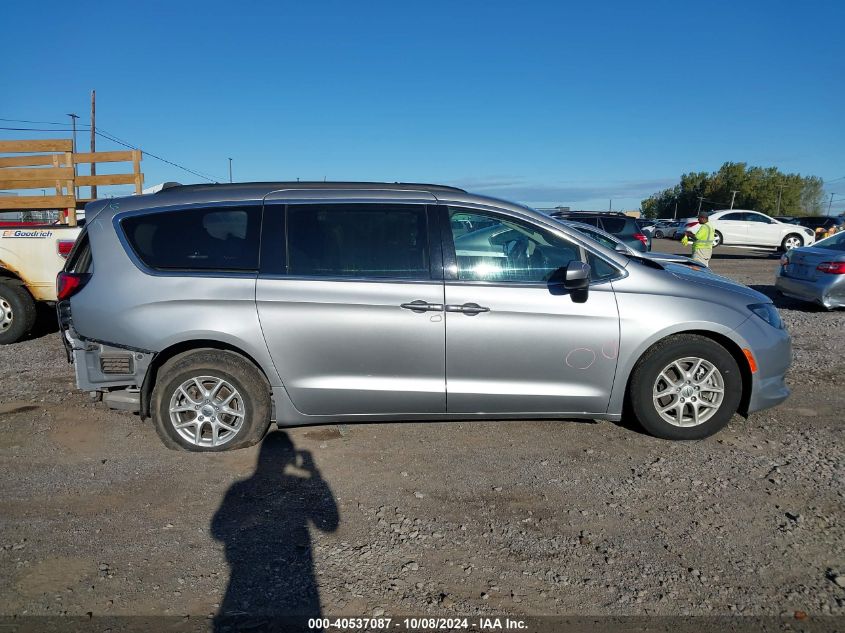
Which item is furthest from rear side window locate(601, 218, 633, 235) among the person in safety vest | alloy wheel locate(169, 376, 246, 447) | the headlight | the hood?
alloy wheel locate(169, 376, 246, 447)

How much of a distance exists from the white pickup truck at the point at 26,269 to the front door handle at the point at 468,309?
5.44 meters

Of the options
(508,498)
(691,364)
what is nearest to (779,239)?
(691,364)

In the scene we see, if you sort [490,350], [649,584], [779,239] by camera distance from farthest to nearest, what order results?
[779,239] < [490,350] < [649,584]

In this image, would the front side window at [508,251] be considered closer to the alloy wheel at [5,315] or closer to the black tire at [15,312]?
the black tire at [15,312]

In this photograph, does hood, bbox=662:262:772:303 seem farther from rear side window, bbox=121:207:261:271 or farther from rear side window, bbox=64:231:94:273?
rear side window, bbox=64:231:94:273

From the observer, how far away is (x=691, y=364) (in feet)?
14.9

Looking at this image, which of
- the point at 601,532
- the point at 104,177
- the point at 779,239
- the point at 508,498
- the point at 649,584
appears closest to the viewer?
the point at 649,584

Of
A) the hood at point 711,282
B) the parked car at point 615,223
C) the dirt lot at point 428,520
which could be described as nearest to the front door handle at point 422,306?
the dirt lot at point 428,520

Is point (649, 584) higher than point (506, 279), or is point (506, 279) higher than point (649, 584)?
point (506, 279)

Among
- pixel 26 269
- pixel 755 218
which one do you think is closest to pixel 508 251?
pixel 26 269

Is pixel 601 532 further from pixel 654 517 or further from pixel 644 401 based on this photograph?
pixel 644 401

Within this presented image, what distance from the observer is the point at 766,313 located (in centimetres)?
468

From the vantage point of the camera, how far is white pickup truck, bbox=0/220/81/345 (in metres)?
7.50

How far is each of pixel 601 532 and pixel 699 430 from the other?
1.61 meters
